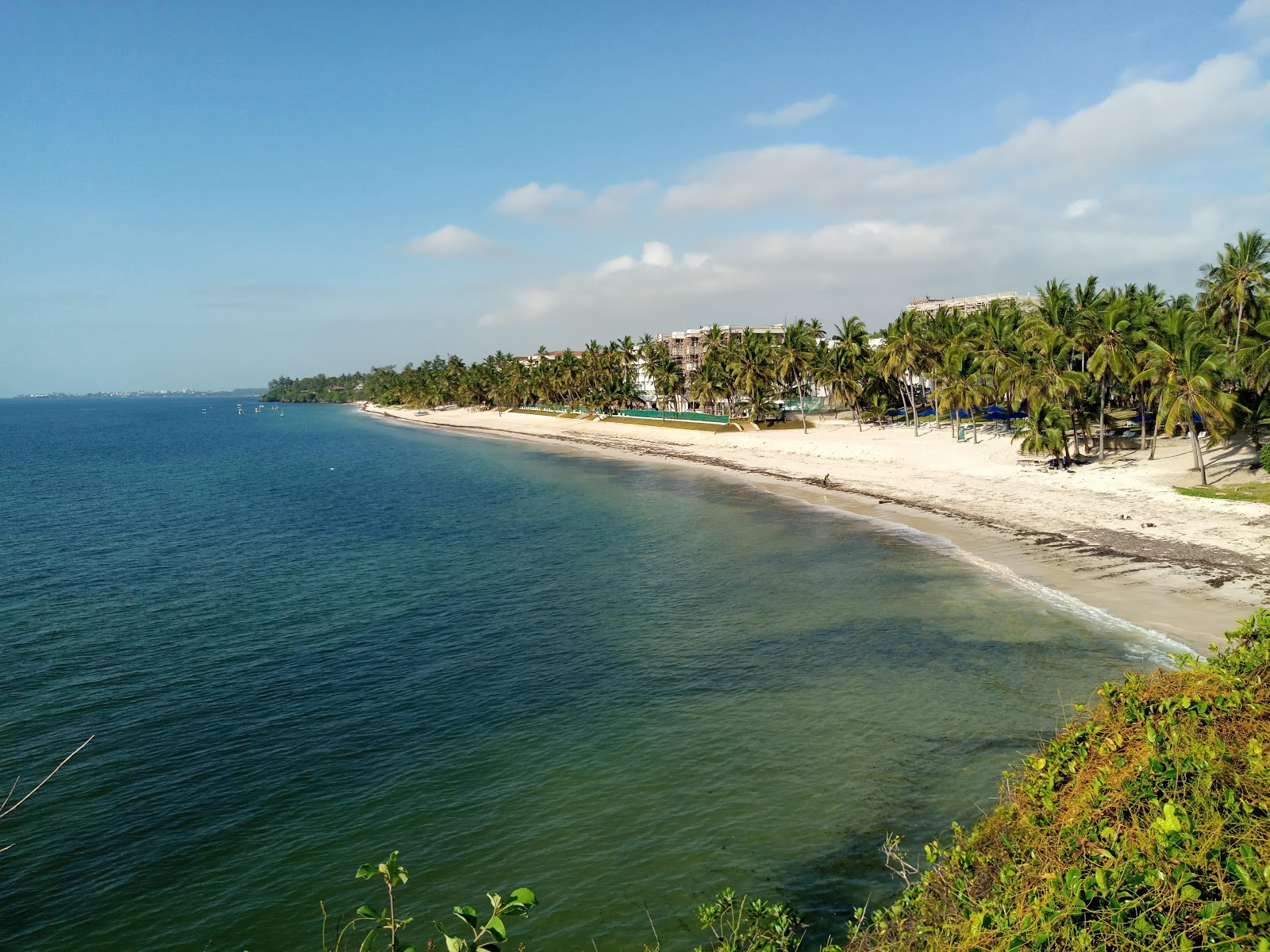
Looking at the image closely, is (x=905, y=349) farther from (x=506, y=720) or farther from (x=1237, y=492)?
(x=506, y=720)

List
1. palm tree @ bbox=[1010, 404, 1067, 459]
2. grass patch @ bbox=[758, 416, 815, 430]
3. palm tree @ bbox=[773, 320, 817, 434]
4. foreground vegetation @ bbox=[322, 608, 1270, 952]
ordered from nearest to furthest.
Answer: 1. foreground vegetation @ bbox=[322, 608, 1270, 952]
2. palm tree @ bbox=[1010, 404, 1067, 459]
3. palm tree @ bbox=[773, 320, 817, 434]
4. grass patch @ bbox=[758, 416, 815, 430]

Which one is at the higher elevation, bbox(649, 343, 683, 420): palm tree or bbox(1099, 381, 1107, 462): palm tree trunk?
bbox(649, 343, 683, 420): palm tree

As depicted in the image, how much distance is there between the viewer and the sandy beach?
96.2 feet

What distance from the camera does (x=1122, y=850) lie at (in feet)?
25.7

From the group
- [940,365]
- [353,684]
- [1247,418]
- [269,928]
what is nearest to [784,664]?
[353,684]

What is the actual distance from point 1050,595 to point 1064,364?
3196 centimetres

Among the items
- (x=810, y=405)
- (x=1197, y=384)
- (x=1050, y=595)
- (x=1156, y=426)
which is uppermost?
(x=1197, y=384)

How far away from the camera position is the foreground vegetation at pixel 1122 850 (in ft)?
22.0

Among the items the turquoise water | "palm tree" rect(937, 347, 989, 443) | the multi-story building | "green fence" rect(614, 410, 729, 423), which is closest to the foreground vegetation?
the turquoise water

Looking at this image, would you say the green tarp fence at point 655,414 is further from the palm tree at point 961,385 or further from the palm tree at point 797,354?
the palm tree at point 961,385

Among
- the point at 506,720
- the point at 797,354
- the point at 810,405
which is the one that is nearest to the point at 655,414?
the point at 810,405

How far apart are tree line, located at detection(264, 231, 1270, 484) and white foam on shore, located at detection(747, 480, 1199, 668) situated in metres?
15.1

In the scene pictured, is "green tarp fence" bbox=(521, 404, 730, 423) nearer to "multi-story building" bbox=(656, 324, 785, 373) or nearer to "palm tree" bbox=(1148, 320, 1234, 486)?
"multi-story building" bbox=(656, 324, 785, 373)

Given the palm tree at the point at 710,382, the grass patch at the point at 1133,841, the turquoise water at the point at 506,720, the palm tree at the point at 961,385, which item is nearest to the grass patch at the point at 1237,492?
the turquoise water at the point at 506,720
